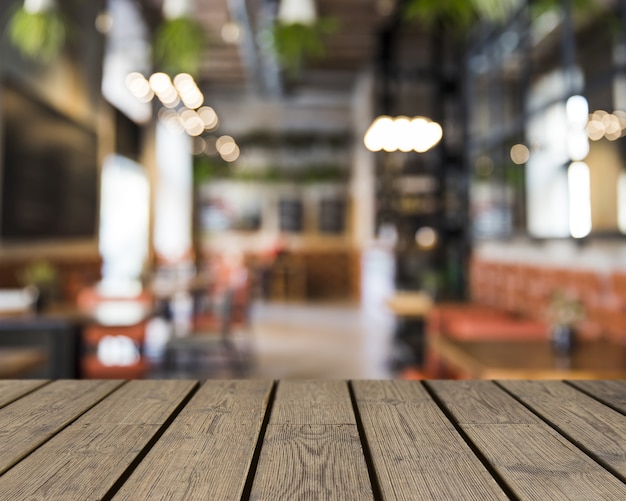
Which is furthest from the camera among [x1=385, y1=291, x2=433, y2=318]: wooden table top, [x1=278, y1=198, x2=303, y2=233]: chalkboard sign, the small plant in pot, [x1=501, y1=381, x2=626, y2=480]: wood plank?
[x1=278, y1=198, x2=303, y2=233]: chalkboard sign

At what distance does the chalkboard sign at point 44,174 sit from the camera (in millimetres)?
4617

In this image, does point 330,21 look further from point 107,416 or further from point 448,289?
point 107,416

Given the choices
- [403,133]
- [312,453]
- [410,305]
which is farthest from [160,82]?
[312,453]

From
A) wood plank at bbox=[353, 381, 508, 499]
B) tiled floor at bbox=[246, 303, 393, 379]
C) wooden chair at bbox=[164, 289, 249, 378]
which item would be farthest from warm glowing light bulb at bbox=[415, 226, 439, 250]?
wood plank at bbox=[353, 381, 508, 499]

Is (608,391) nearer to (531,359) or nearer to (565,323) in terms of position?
(531,359)

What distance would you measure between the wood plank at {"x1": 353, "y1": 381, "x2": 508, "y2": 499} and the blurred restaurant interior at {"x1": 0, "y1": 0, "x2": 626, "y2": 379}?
985mm

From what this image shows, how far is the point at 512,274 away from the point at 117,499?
434 centimetres

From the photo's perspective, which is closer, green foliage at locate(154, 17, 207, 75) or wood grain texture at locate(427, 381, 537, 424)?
wood grain texture at locate(427, 381, 537, 424)

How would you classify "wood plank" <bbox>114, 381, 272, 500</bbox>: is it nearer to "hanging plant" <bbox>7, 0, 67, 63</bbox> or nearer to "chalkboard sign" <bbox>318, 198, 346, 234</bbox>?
"hanging plant" <bbox>7, 0, 67, 63</bbox>

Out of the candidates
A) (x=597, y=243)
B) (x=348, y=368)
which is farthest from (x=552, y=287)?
(x=348, y=368)

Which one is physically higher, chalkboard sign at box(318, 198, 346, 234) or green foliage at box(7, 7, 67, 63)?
green foliage at box(7, 7, 67, 63)

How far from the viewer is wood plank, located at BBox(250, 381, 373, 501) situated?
745 millimetres

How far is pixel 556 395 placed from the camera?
125 centimetres

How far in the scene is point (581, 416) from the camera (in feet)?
3.60
